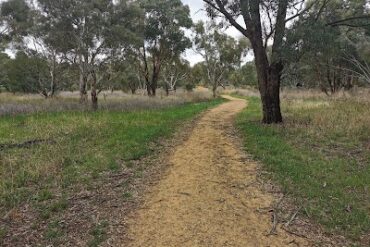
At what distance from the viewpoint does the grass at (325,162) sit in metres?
6.31

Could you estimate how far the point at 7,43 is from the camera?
31.3 meters

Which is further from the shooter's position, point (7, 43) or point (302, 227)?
point (7, 43)

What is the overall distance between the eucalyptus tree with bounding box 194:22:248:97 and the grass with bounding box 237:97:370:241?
29967 mm

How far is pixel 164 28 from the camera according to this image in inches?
1312

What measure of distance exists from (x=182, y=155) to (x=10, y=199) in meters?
4.83

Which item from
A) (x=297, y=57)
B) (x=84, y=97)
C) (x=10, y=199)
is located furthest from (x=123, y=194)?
(x=84, y=97)

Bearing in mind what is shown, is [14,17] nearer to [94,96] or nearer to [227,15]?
[94,96]

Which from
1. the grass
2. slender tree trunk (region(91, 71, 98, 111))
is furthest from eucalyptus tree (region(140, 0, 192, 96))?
the grass

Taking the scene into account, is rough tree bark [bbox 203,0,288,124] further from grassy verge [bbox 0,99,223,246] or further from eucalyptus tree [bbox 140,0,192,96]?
eucalyptus tree [bbox 140,0,192,96]

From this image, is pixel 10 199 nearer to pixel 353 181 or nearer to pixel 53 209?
pixel 53 209

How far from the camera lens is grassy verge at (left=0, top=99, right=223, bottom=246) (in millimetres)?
6500

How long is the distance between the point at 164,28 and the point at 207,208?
28910mm

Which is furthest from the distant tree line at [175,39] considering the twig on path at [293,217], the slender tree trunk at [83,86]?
the twig on path at [293,217]

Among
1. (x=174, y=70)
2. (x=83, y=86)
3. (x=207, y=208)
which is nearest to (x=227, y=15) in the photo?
(x=207, y=208)
